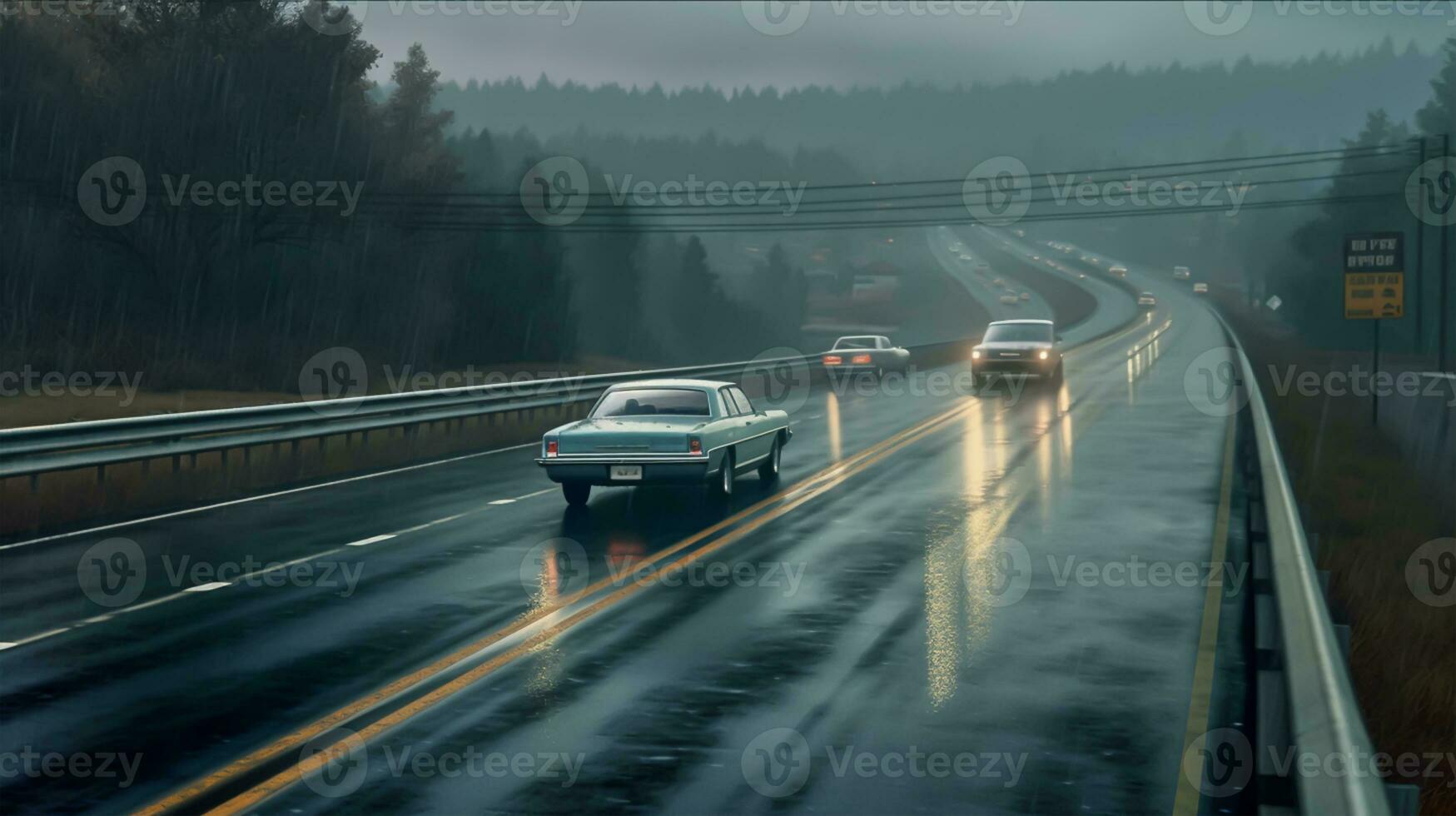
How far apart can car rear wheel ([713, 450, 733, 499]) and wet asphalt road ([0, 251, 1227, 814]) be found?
1.11ft

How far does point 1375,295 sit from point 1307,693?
33367mm

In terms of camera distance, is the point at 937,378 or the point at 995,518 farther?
the point at 937,378

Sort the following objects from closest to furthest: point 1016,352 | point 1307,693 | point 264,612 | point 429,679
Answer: point 1307,693 < point 429,679 < point 264,612 < point 1016,352

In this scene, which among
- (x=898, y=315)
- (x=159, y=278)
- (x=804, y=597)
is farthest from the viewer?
(x=898, y=315)

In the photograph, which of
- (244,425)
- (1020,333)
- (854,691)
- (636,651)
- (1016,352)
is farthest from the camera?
(1020,333)

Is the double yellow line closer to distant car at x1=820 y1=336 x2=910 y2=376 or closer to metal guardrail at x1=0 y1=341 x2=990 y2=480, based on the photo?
metal guardrail at x1=0 y1=341 x2=990 y2=480

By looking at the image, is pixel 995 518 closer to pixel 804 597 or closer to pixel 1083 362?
pixel 804 597

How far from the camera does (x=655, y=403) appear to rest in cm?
1722

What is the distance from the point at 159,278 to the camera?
172 ft

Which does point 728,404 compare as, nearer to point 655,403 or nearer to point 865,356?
point 655,403

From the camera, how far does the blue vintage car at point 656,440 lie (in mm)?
15984

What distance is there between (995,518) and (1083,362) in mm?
38261

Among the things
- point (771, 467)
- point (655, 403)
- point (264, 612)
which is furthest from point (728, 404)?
point (264, 612)

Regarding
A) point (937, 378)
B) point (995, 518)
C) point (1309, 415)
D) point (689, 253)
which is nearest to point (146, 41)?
point (937, 378)
